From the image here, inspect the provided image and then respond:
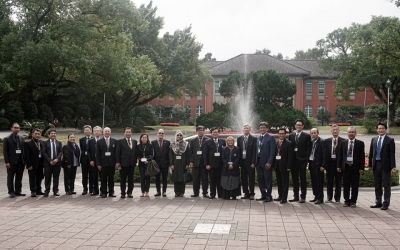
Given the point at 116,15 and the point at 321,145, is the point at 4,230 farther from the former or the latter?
the point at 116,15

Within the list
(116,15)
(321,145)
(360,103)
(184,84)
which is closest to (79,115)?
Result: (184,84)

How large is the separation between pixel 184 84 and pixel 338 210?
123ft

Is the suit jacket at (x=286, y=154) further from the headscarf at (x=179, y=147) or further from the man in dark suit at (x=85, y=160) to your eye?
the man in dark suit at (x=85, y=160)

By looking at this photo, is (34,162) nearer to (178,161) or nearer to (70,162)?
(70,162)

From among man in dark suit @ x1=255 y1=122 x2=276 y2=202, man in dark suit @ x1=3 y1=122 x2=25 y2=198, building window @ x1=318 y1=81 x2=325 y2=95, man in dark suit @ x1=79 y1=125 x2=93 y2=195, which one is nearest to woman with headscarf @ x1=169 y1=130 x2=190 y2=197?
man in dark suit @ x1=255 y1=122 x2=276 y2=202

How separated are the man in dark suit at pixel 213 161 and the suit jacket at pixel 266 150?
3.25 feet

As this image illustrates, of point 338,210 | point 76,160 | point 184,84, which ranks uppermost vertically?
point 184,84

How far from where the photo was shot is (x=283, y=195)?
902cm

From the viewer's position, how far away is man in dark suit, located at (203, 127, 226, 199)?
31.6ft

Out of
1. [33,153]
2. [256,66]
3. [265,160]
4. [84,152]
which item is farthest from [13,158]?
[256,66]

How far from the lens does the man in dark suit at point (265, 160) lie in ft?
30.1

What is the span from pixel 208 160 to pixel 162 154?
1181 mm

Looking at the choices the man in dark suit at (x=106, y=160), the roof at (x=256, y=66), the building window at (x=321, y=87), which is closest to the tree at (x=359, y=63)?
the roof at (x=256, y=66)

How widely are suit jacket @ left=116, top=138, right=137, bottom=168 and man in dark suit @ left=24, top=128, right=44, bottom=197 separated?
2.01 metres
